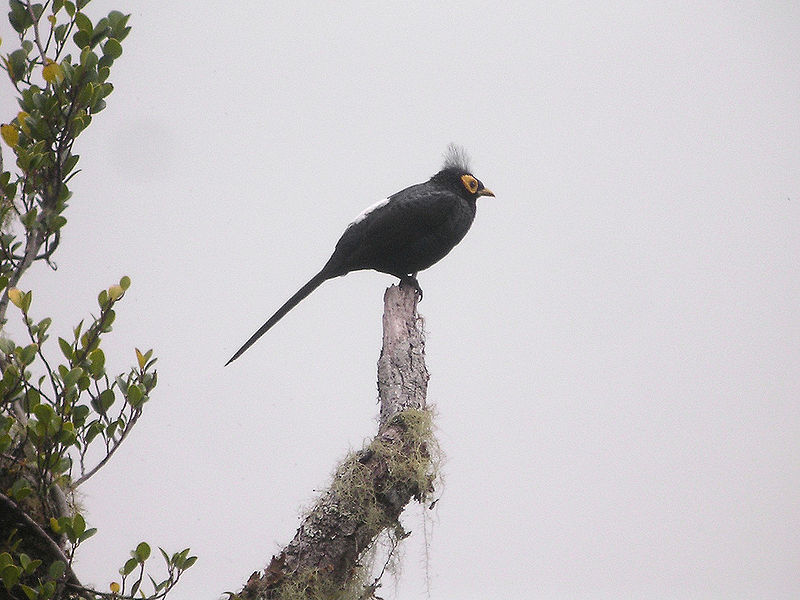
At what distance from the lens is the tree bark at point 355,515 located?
91.7 inches

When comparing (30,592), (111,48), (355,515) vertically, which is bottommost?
(30,592)

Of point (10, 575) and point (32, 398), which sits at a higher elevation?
point (32, 398)

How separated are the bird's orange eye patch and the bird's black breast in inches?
9.7

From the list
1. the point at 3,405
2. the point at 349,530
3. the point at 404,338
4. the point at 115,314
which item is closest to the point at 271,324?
the point at 404,338

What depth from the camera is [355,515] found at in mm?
2426

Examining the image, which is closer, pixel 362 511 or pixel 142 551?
pixel 142 551

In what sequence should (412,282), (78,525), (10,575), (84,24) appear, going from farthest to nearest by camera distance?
(412,282)
(84,24)
(78,525)
(10,575)

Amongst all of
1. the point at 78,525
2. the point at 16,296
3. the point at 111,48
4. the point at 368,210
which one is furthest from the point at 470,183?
the point at 78,525

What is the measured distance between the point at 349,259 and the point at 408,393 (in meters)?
1.43

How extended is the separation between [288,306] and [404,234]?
0.72 meters

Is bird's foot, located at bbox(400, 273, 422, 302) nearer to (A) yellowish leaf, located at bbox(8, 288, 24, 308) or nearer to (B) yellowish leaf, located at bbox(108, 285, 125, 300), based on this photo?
(B) yellowish leaf, located at bbox(108, 285, 125, 300)

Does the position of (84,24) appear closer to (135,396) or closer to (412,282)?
(135,396)

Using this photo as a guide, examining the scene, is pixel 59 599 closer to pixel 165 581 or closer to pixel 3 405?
pixel 165 581

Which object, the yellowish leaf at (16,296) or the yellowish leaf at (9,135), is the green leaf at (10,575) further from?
the yellowish leaf at (9,135)
